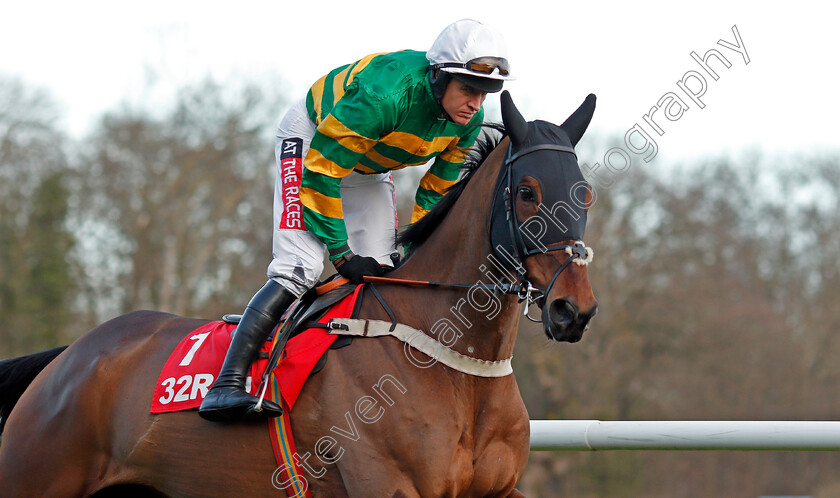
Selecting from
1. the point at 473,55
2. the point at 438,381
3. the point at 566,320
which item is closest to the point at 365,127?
the point at 473,55

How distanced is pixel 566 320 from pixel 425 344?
2.42 feet

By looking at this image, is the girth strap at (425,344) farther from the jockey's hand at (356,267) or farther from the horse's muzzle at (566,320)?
the horse's muzzle at (566,320)

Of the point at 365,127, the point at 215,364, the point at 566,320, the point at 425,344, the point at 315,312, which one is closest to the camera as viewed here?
the point at 566,320

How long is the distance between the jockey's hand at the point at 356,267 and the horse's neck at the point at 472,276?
21 centimetres

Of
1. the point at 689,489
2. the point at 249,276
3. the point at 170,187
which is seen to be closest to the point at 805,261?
the point at 689,489

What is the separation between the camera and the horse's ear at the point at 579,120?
12.0 feet

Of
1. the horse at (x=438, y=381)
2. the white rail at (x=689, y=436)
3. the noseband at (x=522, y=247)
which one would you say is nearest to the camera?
the noseband at (x=522, y=247)

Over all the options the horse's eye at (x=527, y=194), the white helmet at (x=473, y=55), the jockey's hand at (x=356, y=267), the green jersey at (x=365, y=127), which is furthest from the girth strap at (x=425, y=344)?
the white helmet at (x=473, y=55)

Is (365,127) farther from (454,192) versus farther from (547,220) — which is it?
(547,220)

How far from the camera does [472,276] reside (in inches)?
143

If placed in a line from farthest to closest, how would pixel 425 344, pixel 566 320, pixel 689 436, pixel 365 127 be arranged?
pixel 689 436 < pixel 365 127 < pixel 425 344 < pixel 566 320

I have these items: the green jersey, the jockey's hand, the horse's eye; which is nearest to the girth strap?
the jockey's hand

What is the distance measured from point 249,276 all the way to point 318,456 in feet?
58.3

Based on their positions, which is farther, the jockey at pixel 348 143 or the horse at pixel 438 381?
the jockey at pixel 348 143
